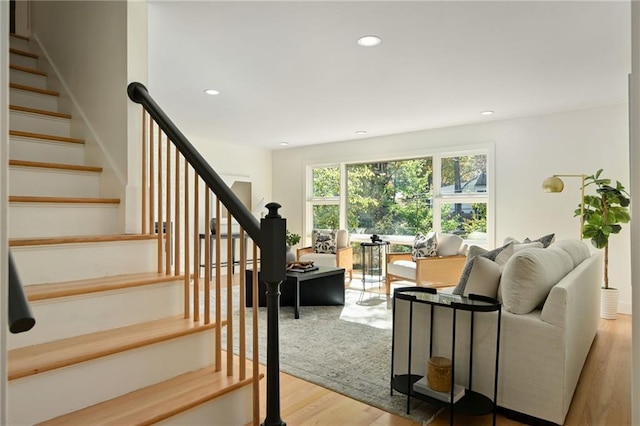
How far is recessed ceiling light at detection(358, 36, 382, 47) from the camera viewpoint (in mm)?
2869

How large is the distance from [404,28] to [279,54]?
986mm

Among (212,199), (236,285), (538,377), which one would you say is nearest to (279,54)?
(538,377)

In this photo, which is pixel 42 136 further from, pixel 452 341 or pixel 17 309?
pixel 452 341

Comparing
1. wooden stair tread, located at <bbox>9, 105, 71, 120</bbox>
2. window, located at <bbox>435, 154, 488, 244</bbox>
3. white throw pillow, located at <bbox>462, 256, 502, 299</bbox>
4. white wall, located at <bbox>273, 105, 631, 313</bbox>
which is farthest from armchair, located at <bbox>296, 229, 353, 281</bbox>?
wooden stair tread, located at <bbox>9, 105, 71, 120</bbox>

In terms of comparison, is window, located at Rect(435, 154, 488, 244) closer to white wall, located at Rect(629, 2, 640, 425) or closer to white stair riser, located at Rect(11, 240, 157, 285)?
white stair riser, located at Rect(11, 240, 157, 285)

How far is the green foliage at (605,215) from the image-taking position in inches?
164

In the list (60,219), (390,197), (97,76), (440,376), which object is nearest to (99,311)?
(60,219)

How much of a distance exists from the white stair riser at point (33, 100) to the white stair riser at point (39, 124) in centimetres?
18

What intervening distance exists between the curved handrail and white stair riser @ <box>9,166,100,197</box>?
0.65 meters

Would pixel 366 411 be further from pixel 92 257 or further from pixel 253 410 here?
pixel 92 257

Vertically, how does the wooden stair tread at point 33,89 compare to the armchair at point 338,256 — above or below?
above

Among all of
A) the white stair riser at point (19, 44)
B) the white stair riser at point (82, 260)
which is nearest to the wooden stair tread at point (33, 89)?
the white stair riser at point (19, 44)

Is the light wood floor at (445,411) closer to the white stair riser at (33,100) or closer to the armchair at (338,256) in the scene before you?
the white stair riser at (33,100)

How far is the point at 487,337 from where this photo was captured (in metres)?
2.25
